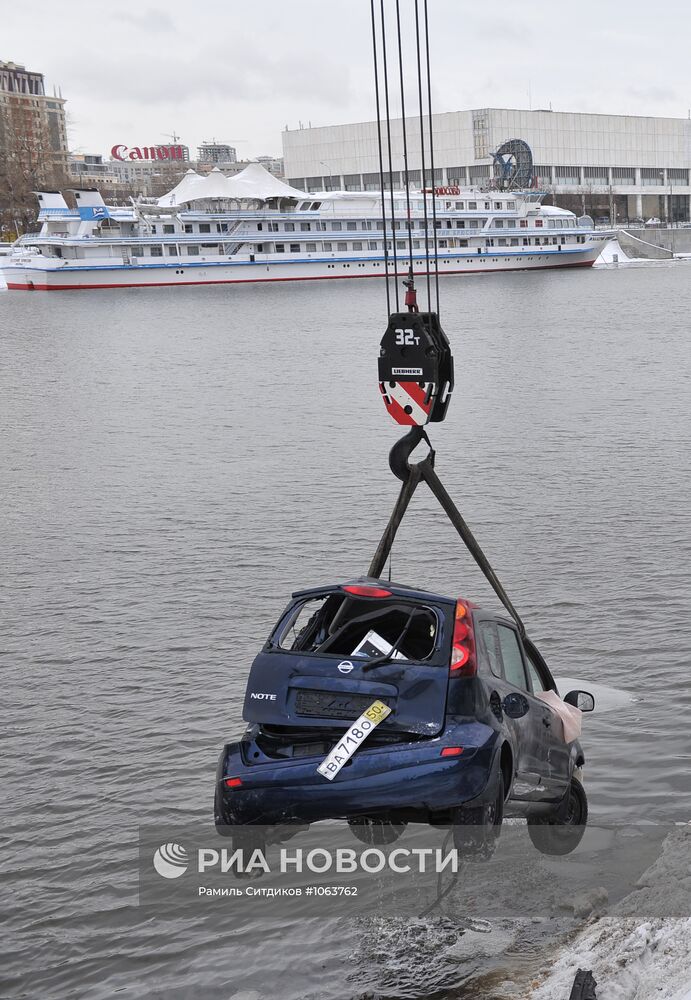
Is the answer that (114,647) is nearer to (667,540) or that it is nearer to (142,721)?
(142,721)

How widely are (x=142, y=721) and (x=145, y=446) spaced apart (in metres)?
17.3

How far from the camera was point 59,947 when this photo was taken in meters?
7.13

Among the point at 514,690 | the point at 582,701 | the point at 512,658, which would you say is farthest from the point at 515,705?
the point at 582,701

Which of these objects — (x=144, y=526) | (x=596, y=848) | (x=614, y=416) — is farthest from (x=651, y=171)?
(x=596, y=848)

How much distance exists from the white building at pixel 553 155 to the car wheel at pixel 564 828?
436 ft

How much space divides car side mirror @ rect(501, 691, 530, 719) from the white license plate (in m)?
0.78

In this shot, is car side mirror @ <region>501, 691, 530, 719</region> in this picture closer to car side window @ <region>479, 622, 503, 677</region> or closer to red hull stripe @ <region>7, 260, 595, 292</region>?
car side window @ <region>479, 622, 503, 677</region>

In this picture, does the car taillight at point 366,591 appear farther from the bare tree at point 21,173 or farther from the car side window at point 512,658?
the bare tree at point 21,173

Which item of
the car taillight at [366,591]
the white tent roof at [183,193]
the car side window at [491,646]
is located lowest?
the car side window at [491,646]

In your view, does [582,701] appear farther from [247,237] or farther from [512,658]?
[247,237]

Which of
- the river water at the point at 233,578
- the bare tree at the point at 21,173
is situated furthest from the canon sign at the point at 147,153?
the river water at the point at 233,578

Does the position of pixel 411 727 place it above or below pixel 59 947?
above

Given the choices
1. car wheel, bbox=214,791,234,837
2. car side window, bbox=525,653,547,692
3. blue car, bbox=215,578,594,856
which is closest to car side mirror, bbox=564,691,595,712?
car side window, bbox=525,653,547,692

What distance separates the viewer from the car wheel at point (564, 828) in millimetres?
7449
